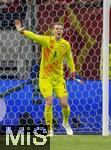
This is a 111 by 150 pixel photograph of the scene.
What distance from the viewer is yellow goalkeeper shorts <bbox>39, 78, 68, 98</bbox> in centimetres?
695

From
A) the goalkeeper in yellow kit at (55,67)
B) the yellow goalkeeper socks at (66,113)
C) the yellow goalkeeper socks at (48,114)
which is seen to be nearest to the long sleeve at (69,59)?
the goalkeeper in yellow kit at (55,67)

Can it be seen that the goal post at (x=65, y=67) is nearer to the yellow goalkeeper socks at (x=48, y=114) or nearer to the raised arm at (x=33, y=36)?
the yellow goalkeeper socks at (x=48, y=114)

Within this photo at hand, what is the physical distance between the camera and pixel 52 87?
707 cm

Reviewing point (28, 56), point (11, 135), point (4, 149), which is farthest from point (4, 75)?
point (4, 149)

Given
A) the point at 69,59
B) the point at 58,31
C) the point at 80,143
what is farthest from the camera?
the point at 69,59

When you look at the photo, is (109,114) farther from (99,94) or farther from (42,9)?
(42,9)

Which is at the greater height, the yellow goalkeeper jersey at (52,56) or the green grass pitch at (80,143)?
the yellow goalkeeper jersey at (52,56)

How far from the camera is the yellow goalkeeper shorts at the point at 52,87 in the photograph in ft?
22.8

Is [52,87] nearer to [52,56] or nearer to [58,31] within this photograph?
[52,56]

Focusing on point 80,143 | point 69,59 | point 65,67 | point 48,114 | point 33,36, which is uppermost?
point 33,36

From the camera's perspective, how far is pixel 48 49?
7.10 m

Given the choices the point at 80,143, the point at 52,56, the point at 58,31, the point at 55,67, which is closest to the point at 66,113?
the point at 55,67

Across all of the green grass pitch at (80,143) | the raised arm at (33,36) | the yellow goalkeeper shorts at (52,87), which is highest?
the raised arm at (33,36)

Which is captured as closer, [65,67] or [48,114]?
[48,114]
